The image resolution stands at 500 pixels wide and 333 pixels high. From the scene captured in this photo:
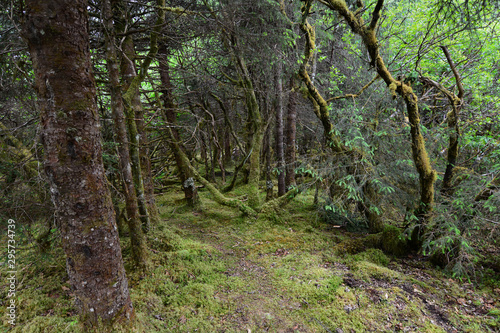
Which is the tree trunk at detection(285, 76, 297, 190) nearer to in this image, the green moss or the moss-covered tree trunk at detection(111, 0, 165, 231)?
the green moss

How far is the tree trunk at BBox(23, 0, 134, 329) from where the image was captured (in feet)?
6.53

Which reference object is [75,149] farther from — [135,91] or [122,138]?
[135,91]

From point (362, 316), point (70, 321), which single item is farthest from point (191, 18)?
point (362, 316)

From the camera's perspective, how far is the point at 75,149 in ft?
6.85

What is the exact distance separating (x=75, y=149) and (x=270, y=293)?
381cm

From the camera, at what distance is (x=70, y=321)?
9.29 ft

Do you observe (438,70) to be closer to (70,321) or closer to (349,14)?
(349,14)

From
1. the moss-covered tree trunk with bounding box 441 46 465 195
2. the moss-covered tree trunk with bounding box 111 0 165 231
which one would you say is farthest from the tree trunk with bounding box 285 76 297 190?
the moss-covered tree trunk with bounding box 111 0 165 231

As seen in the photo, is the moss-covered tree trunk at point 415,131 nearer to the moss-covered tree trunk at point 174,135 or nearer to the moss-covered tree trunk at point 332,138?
the moss-covered tree trunk at point 332,138

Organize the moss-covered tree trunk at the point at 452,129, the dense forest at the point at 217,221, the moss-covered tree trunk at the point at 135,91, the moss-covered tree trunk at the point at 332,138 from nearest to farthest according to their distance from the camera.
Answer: the dense forest at the point at 217,221
the moss-covered tree trunk at the point at 135,91
the moss-covered tree trunk at the point at 452,129
the moss-covered tree trunk at the point at 332,138

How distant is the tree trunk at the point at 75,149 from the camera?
199 centimetres

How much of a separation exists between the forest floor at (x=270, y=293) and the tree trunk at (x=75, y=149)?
0.86 metres

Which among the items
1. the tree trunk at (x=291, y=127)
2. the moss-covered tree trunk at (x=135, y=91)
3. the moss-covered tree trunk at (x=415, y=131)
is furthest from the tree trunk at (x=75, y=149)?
the tree trunk at (x=291, y=127)

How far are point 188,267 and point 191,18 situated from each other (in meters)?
5.60
